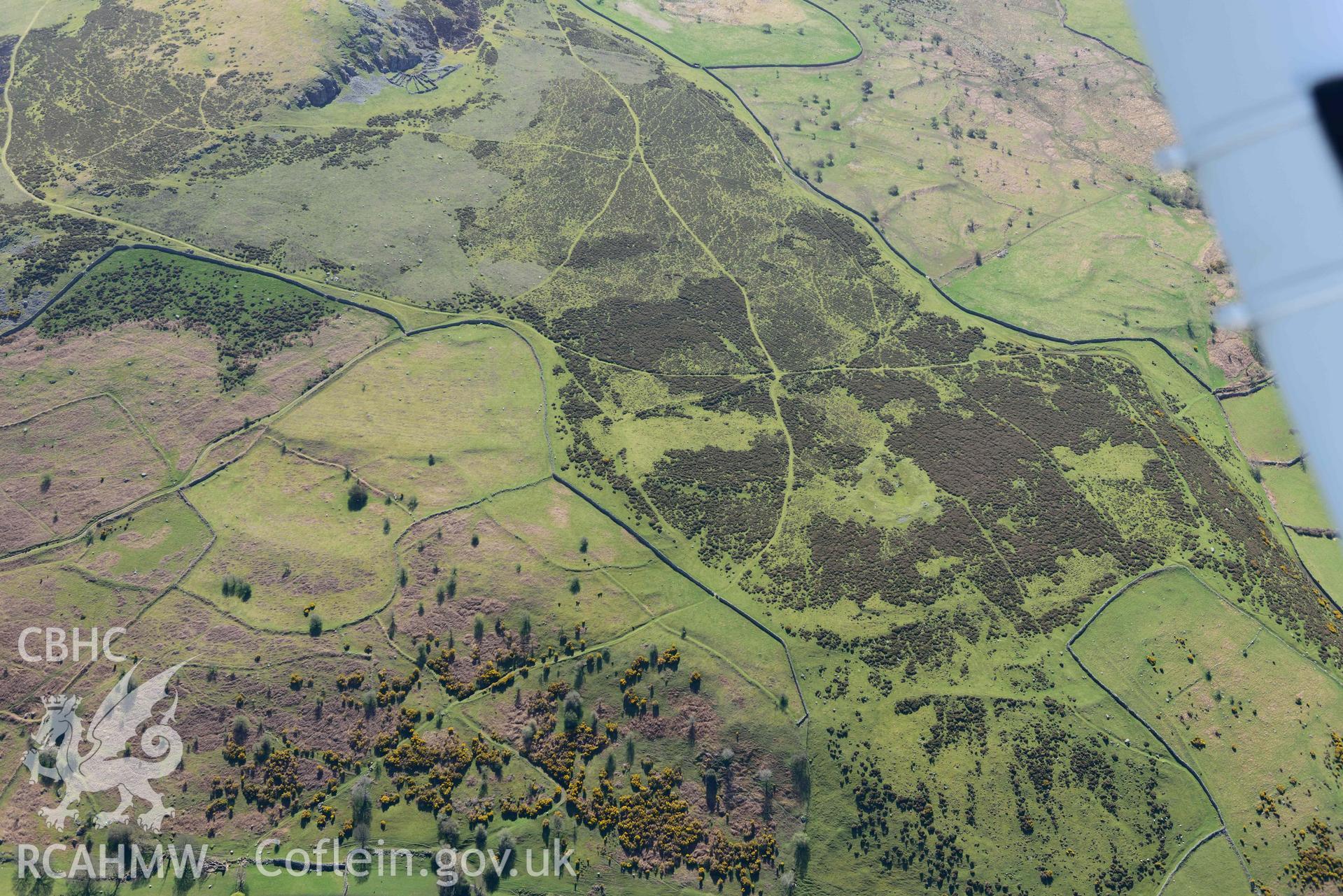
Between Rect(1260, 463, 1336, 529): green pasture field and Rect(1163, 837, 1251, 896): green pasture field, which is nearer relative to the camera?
Rect(1163, 837, 1251, 896): green pasture field

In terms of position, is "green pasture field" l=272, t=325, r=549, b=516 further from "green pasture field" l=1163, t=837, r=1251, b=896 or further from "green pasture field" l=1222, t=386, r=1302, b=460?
"green pasture field" l=1222, t=386, r=1302, b=460

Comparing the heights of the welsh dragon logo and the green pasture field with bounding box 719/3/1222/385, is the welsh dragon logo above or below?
below

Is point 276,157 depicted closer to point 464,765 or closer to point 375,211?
point 375,211

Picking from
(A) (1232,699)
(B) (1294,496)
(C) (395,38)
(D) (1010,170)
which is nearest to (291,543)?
(A) (1232,699)

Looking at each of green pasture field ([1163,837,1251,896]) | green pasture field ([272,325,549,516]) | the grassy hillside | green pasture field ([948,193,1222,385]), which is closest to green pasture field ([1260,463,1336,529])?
the grassy hillside

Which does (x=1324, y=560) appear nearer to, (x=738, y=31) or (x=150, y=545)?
(x=150, y=545)
